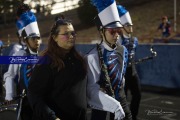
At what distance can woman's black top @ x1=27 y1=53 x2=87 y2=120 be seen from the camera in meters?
2.94

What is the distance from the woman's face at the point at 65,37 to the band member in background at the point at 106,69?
13.1 inches

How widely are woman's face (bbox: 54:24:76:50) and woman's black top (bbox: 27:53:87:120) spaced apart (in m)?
0.13

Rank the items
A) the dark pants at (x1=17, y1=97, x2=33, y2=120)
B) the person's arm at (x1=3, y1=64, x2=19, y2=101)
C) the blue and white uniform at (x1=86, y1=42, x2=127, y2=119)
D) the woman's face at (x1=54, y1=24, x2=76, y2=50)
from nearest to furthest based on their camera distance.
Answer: the woman's face at (x1=54, y1=24, x2=76, y2=50) → the blue and white uniform at (x1=86, y1=42, x2=127, y2=119) → the dark pants at (x1=17, y1=97, x2=33, y2=120) → the person's arm at (x1=3, y1=64, x2=19, y2=101)

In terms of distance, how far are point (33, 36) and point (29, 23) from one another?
326mm

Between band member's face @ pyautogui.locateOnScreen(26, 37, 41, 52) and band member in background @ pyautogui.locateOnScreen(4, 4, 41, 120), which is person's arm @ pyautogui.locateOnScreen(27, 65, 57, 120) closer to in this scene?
band member in background @ pyautogui.locateOnScreen(4, 4, 41, 120)

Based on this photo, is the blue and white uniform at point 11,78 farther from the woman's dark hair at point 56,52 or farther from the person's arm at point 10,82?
the woman's dark hair at point 56,52

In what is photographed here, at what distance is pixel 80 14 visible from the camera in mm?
37094

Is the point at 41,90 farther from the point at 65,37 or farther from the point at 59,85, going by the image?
the point at 65,37

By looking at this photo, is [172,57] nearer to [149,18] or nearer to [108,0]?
[108,0]

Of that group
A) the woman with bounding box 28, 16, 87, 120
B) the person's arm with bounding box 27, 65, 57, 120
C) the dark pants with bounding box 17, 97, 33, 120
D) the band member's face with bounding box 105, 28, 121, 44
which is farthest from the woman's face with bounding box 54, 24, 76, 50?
the dark pants with bounding box 17, 97, 33, 120

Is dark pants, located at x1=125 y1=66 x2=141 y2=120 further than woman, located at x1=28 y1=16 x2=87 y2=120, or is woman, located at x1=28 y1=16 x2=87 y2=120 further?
dark pants, located at x1=125 y1=66 x2=141 y2=120

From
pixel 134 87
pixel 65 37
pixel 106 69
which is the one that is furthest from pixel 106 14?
pixel 134 87

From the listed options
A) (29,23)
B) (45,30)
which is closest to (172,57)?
(29,23)

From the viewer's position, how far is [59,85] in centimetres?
296
